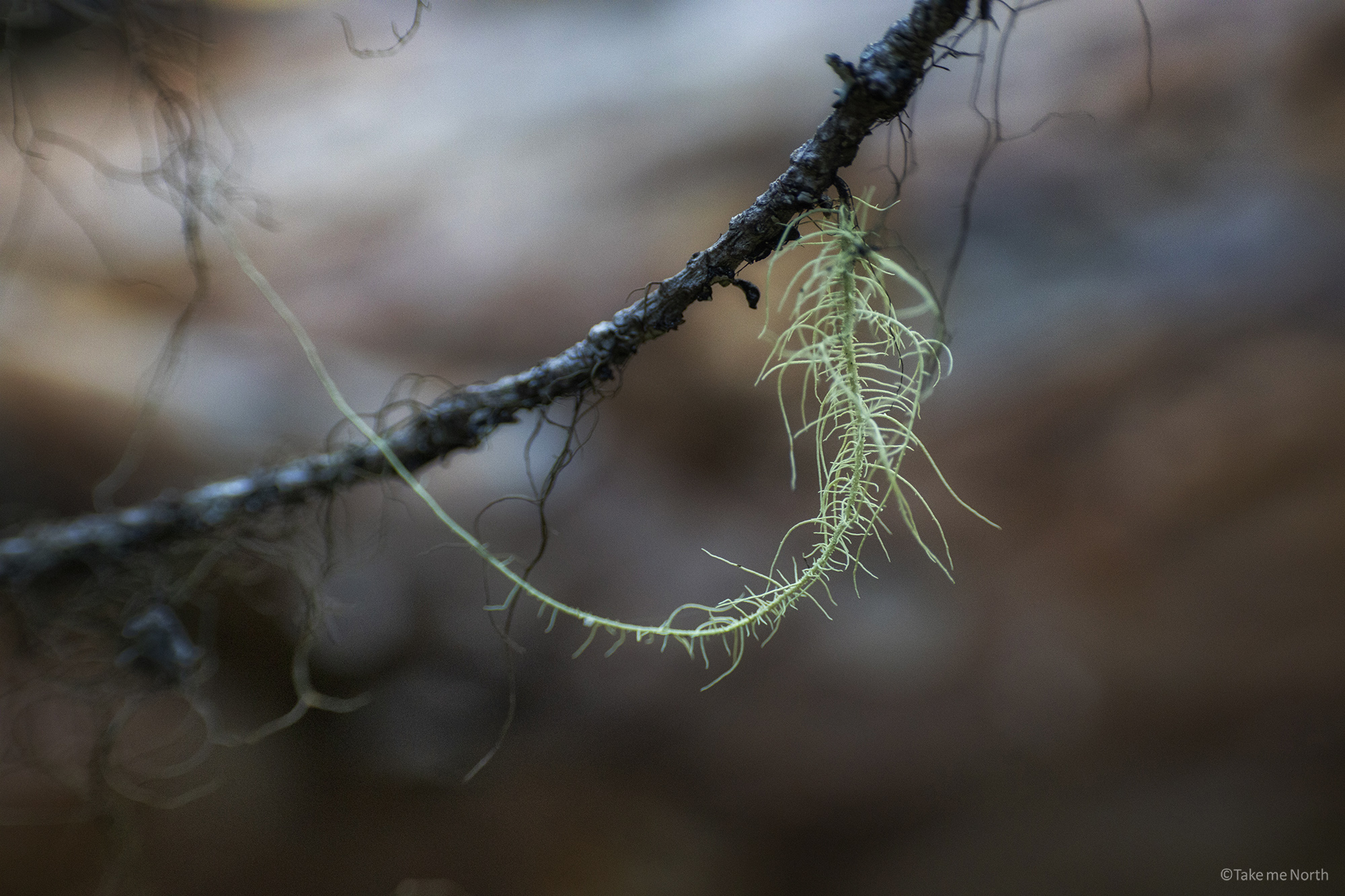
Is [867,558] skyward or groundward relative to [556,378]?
skyward

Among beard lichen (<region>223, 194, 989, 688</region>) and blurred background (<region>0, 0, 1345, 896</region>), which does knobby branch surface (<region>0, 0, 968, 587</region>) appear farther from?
blurred background (<region>0, 0, 1345, 896</region>)

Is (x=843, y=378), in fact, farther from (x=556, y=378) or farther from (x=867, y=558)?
(x=867, y=558)

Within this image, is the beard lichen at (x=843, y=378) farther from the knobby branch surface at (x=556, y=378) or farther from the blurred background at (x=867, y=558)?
the blurred background at (x=867, y=558)

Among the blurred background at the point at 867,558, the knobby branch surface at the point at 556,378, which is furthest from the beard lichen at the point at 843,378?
the blurred background at the point at 867,558

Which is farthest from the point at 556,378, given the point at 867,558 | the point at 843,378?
the point at 867,558

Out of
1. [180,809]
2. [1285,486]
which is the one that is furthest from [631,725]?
[1285,486]
